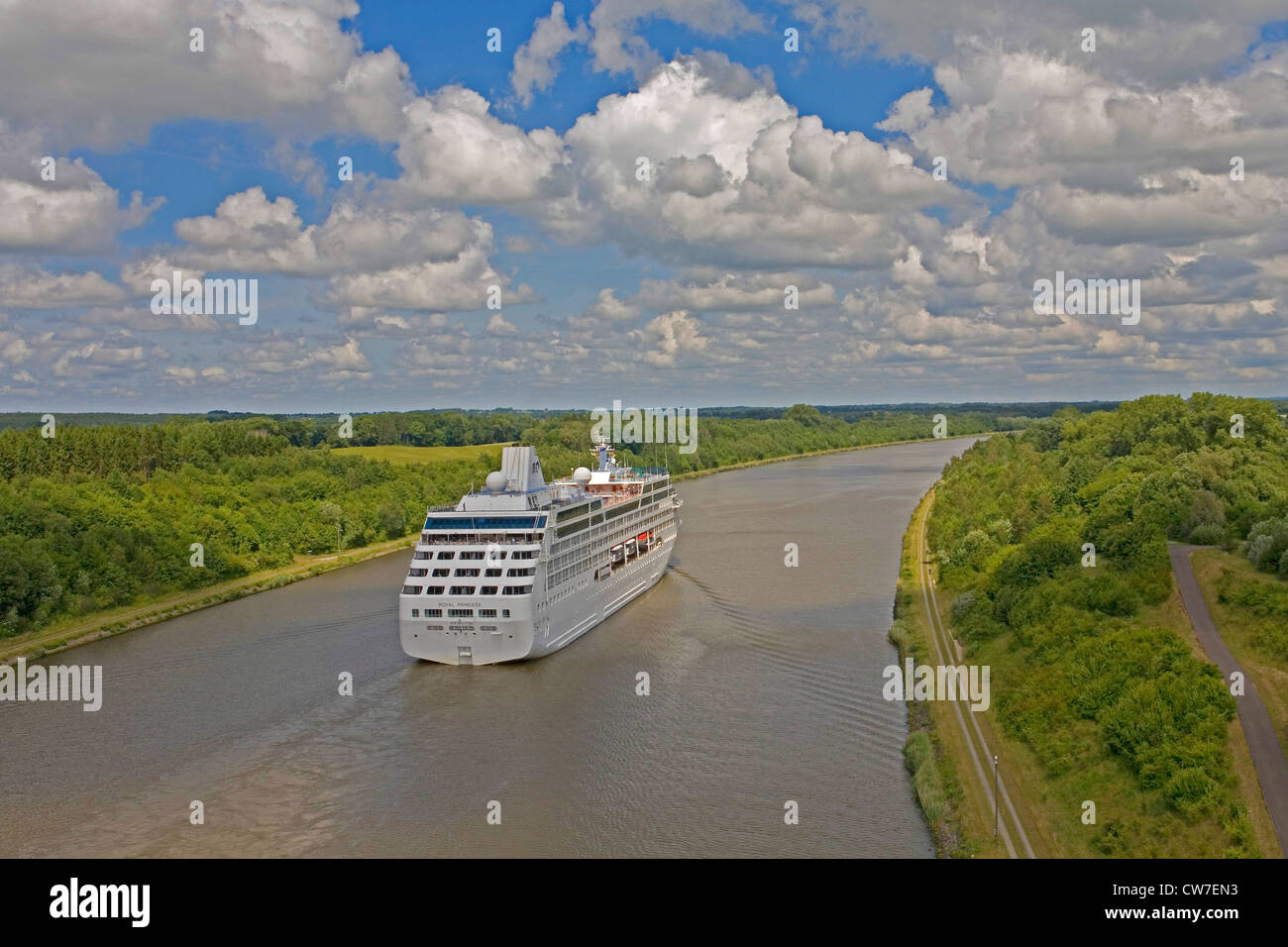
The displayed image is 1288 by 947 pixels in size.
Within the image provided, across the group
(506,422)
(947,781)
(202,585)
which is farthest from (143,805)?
(506,422)

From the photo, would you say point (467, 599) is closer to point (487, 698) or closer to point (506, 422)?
point (487, 698)

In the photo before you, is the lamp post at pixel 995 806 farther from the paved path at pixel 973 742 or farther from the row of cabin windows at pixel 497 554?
the row of cabin windows at pixel 497 554

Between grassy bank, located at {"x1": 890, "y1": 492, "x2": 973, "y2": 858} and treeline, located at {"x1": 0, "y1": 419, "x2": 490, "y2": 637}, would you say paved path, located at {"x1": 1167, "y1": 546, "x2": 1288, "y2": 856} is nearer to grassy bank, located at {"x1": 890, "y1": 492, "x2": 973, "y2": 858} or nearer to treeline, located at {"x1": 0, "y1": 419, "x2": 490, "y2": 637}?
grassy bank, located at {"x1": 890, "y1": 492, "x2": 973, "y2": 858}

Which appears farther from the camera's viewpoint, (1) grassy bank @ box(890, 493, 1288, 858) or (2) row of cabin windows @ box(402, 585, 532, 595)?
(2) row of cabin windows @ box(402, 585, 532, 595)

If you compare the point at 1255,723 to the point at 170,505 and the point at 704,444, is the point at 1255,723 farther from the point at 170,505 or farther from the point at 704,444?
the point at 704,444

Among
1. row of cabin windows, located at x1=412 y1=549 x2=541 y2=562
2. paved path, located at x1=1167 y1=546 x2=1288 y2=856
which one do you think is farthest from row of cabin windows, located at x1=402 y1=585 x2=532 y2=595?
paved path, located at x1=1167 y1=546 x2=1288 y2=856

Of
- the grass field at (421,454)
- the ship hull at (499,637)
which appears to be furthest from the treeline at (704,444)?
the ship hull at (499,637)
